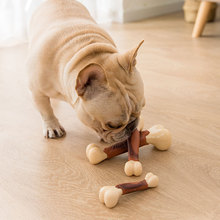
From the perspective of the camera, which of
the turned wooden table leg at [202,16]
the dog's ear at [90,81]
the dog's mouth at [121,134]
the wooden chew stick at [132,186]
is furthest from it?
the turned wooden table leg at [202,16]

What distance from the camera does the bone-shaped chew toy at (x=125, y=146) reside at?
154cm

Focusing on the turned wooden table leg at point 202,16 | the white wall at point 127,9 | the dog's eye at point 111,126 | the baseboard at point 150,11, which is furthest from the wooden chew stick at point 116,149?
the baseboard at point 150,11

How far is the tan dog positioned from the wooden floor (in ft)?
0.51

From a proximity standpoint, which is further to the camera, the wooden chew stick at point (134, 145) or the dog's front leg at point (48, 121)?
the dog's front leg at point (48, 121)

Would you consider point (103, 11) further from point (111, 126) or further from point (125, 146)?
point (111, 126)

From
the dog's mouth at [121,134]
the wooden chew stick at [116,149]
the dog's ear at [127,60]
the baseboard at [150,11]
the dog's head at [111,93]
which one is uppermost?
the dog's ear at [127,60]

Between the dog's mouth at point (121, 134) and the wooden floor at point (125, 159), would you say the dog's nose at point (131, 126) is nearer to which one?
the dog's mouth at point (121, 134)

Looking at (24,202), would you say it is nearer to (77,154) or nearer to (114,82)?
(77,154)

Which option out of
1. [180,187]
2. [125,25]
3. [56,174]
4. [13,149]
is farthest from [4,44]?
[180,187]

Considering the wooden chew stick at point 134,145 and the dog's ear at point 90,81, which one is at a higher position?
the dog's ear at point 90,81

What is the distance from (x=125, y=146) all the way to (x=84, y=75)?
0.45 m

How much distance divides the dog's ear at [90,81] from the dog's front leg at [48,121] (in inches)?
17.8

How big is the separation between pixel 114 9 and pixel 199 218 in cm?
295

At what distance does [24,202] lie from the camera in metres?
1.36
